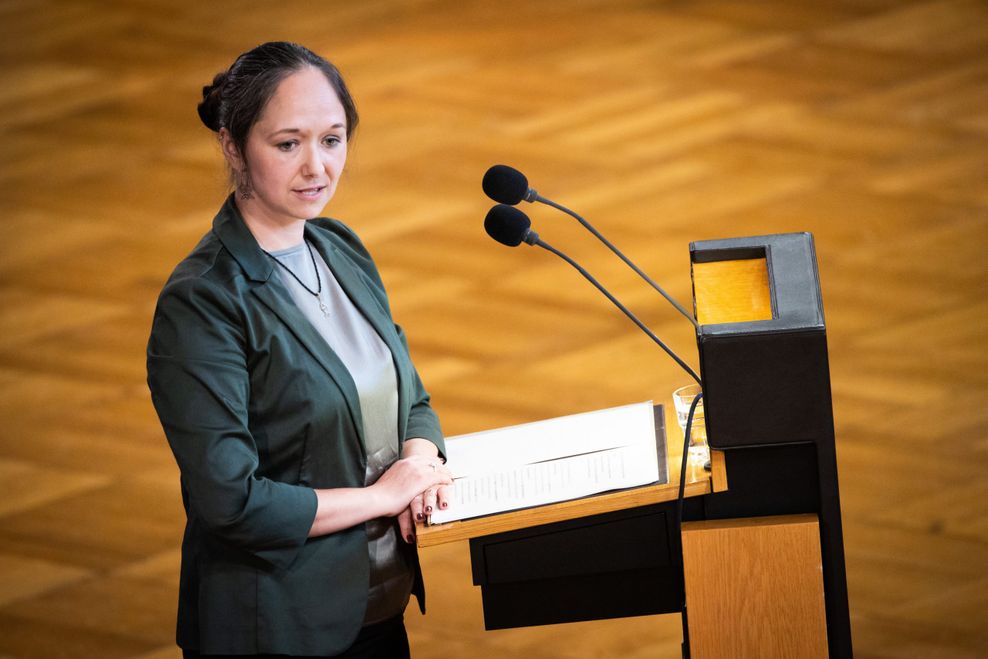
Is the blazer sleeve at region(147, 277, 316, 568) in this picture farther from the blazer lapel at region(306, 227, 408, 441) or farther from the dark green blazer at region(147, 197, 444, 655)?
the blazer lapel at region(306, 227, 408, 441)

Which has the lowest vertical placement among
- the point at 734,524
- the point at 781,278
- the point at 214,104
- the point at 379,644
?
the point at 379,644

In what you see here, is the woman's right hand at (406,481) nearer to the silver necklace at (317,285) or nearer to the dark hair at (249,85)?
the silver necklace at (317,285)

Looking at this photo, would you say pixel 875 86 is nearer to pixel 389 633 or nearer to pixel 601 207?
pixel 601 207

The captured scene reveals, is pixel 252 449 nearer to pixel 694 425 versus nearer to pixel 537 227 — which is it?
pixel 694 425

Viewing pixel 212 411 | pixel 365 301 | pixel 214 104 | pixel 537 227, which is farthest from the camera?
pixel 537 227

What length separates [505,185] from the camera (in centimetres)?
163

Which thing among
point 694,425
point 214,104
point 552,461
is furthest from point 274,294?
point 694,425

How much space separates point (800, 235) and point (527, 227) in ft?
1.10

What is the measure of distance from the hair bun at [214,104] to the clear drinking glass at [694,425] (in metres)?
0.64

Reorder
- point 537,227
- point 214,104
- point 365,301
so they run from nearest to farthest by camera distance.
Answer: point 214,104 < point 365,301 < point 537,227

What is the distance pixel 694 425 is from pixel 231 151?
2.09ft

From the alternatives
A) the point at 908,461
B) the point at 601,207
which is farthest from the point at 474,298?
the point at 908,461

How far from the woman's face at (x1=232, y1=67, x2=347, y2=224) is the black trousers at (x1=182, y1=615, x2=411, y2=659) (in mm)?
508

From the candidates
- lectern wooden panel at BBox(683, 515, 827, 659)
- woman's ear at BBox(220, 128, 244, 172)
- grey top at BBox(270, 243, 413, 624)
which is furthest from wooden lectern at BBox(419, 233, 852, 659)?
woman's ear at BBox(220, 128, 244, 172)
